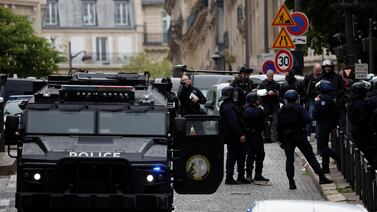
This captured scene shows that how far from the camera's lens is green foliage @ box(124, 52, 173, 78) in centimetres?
11812

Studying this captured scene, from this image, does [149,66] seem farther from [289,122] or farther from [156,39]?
[289,122]

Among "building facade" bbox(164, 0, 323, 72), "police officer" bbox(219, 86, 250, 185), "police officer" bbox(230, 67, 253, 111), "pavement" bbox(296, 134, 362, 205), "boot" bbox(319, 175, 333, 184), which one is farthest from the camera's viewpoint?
"building facade" bbox(164, 0, 323, 72)

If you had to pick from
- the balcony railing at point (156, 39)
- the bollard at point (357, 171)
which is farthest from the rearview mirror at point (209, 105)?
the balcony railing at point (156, 39)

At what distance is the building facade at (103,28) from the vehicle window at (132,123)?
120 meters

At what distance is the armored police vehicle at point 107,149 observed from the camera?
1594cm

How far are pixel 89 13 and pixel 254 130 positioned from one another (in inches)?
4856

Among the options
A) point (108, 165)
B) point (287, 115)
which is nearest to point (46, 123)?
point (108, 165)

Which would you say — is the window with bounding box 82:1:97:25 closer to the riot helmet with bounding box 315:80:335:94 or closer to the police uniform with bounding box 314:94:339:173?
the police uniform with bounding box 314:94:339:173

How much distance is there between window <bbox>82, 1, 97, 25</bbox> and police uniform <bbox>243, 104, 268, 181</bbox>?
121 m

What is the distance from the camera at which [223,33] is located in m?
78.3

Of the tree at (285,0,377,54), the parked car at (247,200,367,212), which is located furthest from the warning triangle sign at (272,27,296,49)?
the parked car at (247,200,367,212)

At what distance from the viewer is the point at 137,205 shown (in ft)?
52.2

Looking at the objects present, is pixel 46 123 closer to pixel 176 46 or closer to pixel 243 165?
pixel 243 165

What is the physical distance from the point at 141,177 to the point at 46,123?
162 cm
